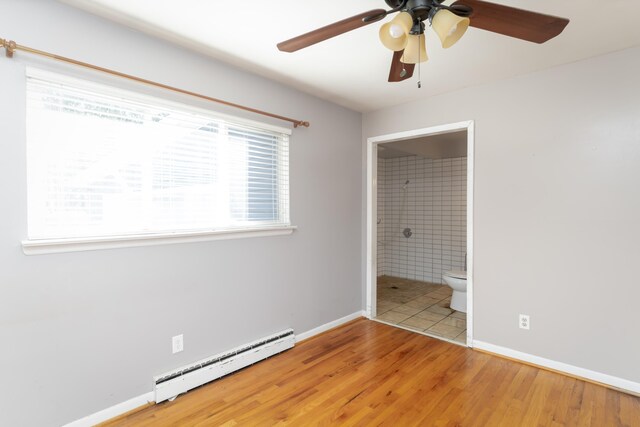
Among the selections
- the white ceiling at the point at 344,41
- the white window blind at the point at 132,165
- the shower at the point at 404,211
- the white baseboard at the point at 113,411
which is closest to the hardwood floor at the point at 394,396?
the white baseboard at the point at 113,411

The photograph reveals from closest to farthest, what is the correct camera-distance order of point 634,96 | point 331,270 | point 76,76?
1. point 76,76
2. point 634,96
3. point 331,270

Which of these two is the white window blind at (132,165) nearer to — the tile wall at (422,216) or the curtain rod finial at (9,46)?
the curtain rod finial at (9,46)

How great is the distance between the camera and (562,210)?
8.02 ft

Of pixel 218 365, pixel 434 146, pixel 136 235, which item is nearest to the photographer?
pixel 136 235

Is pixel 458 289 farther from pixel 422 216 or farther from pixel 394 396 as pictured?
pixel 394 396

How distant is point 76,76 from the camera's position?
1.76 meters

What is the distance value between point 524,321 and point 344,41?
103 inches

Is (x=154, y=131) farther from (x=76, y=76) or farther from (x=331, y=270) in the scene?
(x=331, y=270)

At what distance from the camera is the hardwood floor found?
191 centimetres

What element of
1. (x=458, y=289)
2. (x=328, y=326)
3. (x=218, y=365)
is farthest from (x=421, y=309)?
(x=218, y=365)

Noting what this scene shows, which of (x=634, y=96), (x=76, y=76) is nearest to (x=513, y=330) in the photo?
(x=634, y=96)

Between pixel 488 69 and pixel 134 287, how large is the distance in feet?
9.96

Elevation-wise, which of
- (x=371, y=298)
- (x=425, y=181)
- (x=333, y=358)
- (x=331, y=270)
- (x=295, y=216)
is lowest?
(x=333, y=358)

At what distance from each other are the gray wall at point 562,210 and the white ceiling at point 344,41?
0.23 meters
